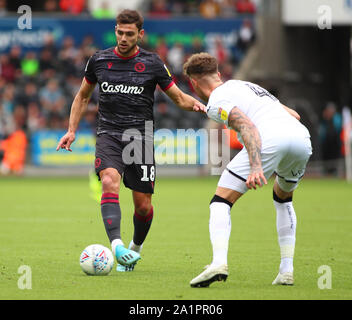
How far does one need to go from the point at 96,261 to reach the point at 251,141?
79.9 inches

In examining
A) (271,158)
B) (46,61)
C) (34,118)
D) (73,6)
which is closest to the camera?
(271,158)

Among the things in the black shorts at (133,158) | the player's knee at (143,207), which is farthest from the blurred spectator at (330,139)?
the black shorts at (133,158)

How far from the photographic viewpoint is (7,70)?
2805 centimetres

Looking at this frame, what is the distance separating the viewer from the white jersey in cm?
704

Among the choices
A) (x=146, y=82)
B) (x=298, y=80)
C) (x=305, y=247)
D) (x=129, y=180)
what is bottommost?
(x=305, y=247)

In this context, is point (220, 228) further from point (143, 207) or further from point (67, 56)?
point (67, 56)

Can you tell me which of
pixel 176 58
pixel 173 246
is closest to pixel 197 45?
pixel 176 58

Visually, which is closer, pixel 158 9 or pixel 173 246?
pixel 173 246

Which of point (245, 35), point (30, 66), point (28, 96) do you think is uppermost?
point (245, 35)

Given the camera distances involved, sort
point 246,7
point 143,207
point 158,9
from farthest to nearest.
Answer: point 246,7 < point 158,9 < point 143,207

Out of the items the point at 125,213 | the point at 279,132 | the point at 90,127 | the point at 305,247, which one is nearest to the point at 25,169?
the point at 90,127

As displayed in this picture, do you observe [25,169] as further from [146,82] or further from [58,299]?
[58,299]

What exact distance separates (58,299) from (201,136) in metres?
20.0
